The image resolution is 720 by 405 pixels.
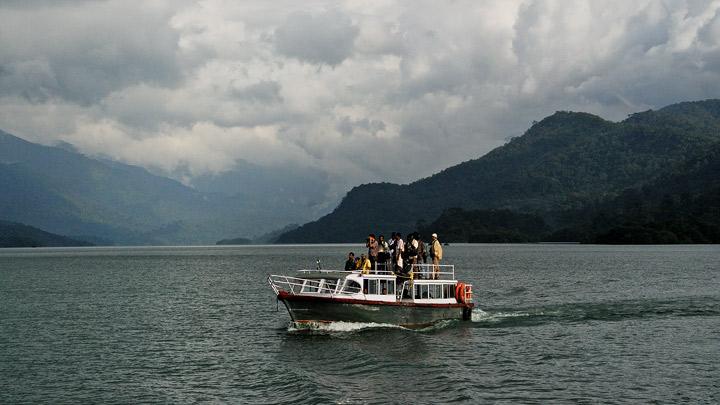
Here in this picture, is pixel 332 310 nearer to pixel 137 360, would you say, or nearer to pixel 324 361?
pixel 324 361

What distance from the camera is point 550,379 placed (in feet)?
117

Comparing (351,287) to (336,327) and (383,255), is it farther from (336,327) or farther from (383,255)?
(383,255)

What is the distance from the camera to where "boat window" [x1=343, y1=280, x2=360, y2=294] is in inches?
1879

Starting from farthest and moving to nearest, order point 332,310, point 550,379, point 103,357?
1. point 332,310
2. point 103,357
3. point 550,379

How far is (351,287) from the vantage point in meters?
47.8

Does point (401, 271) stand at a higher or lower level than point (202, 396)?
higher

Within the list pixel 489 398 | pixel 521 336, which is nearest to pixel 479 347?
pixel 521 336

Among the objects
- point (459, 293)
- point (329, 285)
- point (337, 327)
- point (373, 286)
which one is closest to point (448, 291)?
point (459, 293)

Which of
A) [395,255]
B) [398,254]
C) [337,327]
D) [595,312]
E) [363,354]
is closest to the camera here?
[363,354]

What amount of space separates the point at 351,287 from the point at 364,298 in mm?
1136

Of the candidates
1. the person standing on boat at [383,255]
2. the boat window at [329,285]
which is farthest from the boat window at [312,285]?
the person standing on boat at [383,255]

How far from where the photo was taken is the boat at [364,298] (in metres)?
47.3

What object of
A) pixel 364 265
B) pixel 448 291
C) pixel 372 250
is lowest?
pixel 448 291

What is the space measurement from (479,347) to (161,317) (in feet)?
102
